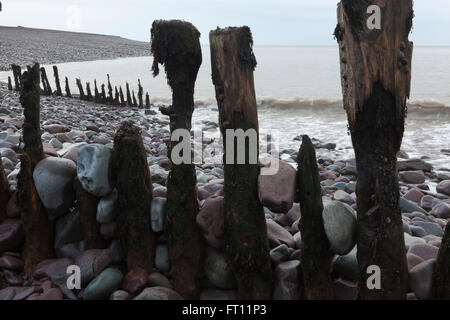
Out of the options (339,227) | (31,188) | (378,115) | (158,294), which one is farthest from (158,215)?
(378,115)

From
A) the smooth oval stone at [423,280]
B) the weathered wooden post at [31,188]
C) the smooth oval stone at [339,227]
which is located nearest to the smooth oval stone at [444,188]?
the smooth oval stone at [423,280]

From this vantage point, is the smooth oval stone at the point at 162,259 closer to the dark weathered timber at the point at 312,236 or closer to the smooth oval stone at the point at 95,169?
Answer: the smooth oval stone at the point at 95,169

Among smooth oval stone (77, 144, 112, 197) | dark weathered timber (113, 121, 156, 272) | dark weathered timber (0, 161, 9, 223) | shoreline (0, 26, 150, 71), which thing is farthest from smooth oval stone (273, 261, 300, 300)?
shoreline (0, 26, 150, 71)

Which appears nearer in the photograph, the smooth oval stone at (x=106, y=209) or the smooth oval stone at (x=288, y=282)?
the smooth oval stone at (x=288, y=282)

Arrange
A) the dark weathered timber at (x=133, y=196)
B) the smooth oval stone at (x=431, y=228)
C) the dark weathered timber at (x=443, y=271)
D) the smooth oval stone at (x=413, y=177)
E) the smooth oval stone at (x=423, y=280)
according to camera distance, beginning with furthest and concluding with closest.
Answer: the smooth oval stone at (x=413, y=177) → the smooth oval stone at (x=431, y=228) → the dark weathered timber at (x=133, y=196) → the smooth oval stone at (x=423, y=280) → the dark weathered timber at (x=443, y=271)

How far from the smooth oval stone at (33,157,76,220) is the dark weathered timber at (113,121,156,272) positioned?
499mm

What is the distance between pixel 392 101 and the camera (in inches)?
109

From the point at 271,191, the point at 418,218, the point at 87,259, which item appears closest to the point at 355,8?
the point at 271,191

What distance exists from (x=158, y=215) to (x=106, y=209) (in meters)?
0.47

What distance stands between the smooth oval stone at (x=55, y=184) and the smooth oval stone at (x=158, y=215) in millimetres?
840

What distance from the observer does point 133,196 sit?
359cm

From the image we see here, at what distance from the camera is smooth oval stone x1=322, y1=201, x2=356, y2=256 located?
3.10 m

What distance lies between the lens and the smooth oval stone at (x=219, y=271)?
11.4 feet

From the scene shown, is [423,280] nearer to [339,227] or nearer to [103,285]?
[339,227]
